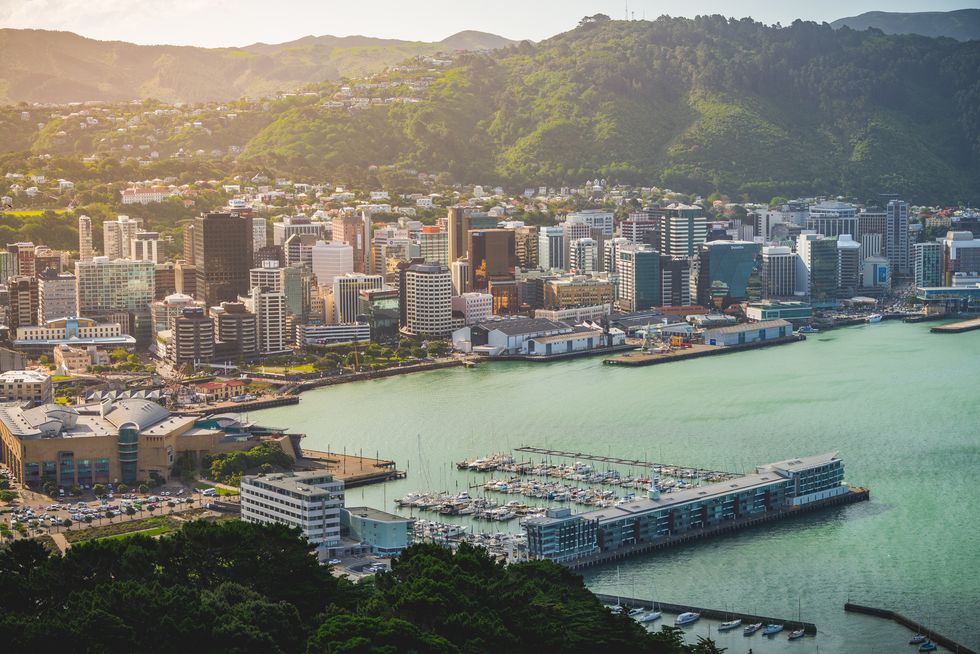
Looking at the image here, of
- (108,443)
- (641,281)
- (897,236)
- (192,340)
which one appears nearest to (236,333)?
(192,340)

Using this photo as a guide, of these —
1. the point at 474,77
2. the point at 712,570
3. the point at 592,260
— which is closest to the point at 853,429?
the point at 712,570

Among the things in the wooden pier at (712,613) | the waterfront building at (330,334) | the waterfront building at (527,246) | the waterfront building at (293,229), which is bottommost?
the wooden pier at (712,613)

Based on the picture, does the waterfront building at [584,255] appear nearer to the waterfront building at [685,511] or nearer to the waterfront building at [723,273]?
the waterfront building at [723,273]

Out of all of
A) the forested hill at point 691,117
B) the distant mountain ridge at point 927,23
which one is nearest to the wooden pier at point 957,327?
the forested hill at point 691,117

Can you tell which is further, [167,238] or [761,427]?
[167,238]

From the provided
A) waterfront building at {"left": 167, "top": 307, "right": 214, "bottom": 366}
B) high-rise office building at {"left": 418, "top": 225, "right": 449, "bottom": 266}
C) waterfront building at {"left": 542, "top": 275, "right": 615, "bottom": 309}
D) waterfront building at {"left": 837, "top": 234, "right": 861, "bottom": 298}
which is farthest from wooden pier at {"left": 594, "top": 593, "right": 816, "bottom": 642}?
waterfront building at {"left": 837, "top": 234, "right": 861, "bottom": 298}

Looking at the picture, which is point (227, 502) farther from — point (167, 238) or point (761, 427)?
point (167, 238)
